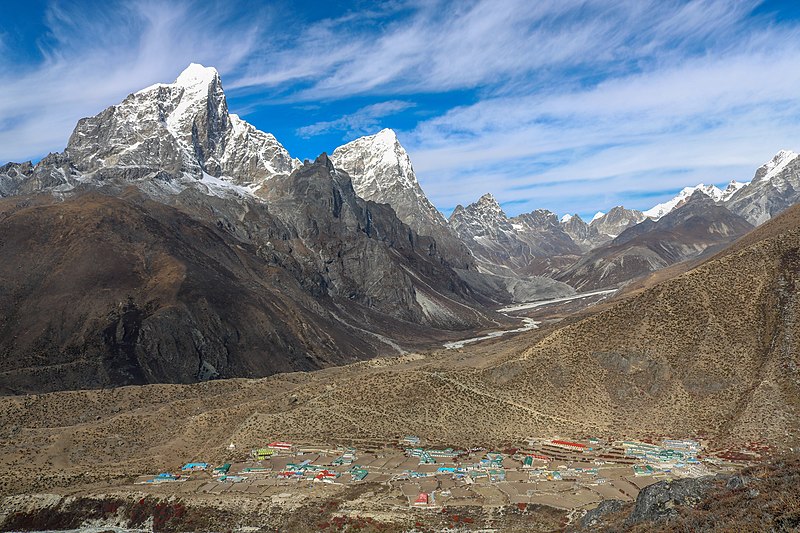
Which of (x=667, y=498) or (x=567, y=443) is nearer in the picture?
(x=667, y=498)

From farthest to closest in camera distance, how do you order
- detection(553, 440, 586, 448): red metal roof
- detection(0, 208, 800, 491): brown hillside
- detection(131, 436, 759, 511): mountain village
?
detection(0, 208, 800, 491): brown hillside, detection(553, 440, 586, 448): red metal roof, detection(131, 436, 759, 511): mountain village

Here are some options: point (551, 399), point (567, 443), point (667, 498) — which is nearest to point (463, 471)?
point (567, 443)

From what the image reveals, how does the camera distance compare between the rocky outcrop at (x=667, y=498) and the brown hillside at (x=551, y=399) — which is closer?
the rocky outcrop at (x=667, y=498)

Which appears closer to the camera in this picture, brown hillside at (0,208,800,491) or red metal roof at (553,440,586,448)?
red metal roof at (553,440,586,448)

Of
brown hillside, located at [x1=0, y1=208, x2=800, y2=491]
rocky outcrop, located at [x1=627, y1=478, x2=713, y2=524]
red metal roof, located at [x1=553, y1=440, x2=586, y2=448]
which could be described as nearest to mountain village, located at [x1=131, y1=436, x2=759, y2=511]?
red metal roof, located at [x1=553, y1=440, x2=586, y2=448]

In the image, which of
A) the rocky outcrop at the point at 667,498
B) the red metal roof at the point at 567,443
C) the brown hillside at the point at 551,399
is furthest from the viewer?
the brown hillside at the point at 551,399

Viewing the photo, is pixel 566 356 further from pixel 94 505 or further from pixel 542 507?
pixel 94 505

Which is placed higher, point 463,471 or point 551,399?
point 551,399

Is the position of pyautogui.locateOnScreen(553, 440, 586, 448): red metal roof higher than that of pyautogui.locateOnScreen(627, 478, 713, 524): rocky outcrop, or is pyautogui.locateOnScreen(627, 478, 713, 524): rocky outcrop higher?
pyautogui.locateOnScreen(627, 478, 713, 524): rocky outcrop

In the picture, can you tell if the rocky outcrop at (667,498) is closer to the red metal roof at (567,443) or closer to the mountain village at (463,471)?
the mountain village at (463,471)

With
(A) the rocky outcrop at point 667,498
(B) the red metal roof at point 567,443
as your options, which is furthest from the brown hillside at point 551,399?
(A) the rocky outcrop at point 667,498

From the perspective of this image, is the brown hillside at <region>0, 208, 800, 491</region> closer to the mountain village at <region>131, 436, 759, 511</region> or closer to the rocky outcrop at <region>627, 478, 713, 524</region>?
the mountain village at <region>131, 436, 759, 511</region>

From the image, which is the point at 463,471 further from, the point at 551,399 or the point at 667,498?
the point at 667,498
